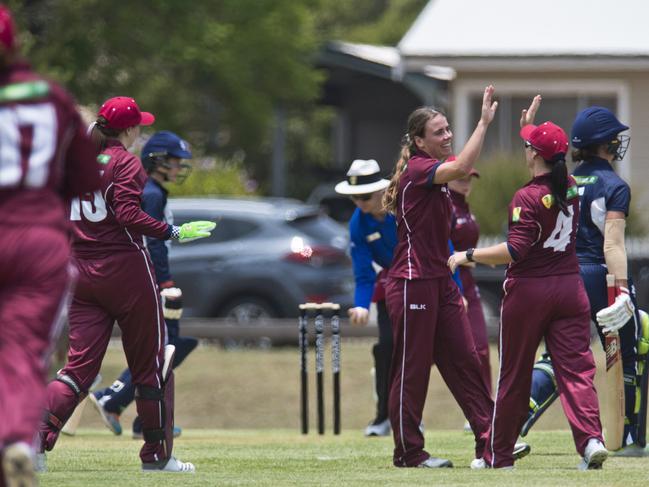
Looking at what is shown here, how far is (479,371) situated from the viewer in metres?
9.60

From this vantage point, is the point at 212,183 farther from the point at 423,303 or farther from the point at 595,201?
the point at 423,303

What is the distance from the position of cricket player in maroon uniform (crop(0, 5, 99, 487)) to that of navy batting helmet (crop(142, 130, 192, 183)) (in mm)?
5199

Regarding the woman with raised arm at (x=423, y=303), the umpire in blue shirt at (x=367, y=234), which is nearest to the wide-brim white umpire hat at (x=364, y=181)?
the umpire in blue shirt at (x=367, y=234)

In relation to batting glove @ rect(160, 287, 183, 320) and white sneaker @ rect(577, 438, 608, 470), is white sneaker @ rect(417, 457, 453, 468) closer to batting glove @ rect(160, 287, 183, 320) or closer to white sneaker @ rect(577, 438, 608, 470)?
white sneaker @ rect(577, 438, 608, 470)

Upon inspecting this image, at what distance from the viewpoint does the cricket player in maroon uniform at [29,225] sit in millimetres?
5973

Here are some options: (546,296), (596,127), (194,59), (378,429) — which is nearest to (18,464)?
(546,296)

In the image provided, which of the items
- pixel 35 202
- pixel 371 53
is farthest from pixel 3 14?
pixel 371 53

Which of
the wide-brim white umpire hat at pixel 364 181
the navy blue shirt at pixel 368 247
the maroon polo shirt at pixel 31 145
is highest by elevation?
the maroon polo shirt at pixel 31 145

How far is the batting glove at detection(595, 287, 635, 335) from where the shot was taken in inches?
382

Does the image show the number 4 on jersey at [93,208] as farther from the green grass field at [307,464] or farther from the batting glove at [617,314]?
the batting glove at [617,314]

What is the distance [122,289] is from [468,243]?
3.70m

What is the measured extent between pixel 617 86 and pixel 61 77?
27.1ft

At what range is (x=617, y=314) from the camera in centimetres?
974

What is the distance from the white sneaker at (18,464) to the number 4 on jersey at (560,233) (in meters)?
4.04
